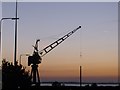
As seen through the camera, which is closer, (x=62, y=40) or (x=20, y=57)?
(x=20, y=57)

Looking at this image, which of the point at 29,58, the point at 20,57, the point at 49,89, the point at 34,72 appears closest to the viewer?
the point at 49,89

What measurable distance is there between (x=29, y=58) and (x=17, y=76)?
45.7 feet

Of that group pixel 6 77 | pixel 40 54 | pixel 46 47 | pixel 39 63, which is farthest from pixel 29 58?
pixel 6 77

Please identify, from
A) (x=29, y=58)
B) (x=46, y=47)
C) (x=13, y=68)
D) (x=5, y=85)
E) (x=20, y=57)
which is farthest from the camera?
(x=46, y=47)

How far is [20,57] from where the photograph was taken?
50719 mm

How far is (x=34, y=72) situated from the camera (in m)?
62.5

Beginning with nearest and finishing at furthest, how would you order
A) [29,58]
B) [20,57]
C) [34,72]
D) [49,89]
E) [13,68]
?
[49,89], [13,68], [20,57], [29,58], [34,72]

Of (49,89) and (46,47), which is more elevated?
(46,47)

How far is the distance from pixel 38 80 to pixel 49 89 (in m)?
23.8

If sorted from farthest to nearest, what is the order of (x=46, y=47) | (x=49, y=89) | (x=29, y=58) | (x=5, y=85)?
1. (x=46, y=47)
2. (x=29, y=58)
3. (x=49, y=89)
4. (x=5, y=85)

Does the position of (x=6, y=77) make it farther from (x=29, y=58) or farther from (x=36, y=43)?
(x=36, y=43)

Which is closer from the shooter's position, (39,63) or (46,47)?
(39,63)

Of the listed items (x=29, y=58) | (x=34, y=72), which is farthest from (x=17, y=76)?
(x=34, y=72)

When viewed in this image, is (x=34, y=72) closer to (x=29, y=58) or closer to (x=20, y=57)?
(x=29, y=58)
